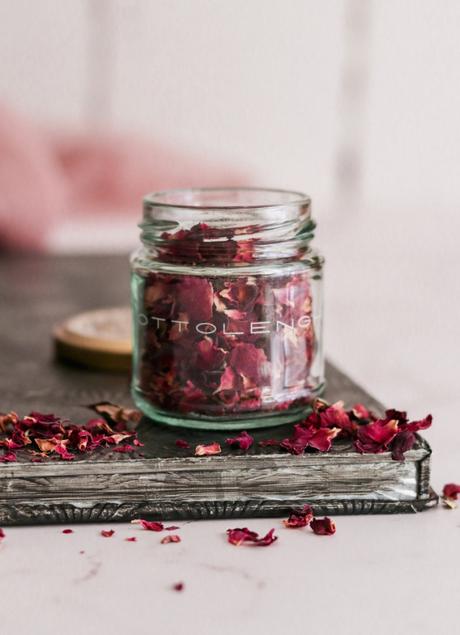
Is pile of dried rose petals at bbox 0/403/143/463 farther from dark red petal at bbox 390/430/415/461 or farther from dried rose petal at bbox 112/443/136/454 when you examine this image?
dark red petal at bbox 390/430/415/461

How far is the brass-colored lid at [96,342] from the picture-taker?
0.92 metres

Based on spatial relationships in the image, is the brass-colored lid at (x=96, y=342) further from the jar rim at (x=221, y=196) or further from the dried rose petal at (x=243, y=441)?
the dried rose petal at (x=243, y=441)

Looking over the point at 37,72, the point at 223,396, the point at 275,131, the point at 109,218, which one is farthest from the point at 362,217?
the point at 223,396

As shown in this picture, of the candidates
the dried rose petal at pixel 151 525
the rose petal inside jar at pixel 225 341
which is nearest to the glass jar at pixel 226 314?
the rose petal inside jar at pixel 225 341

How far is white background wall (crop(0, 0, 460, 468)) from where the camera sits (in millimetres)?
3652

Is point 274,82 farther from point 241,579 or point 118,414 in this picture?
point 241,579

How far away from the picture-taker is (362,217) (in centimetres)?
255

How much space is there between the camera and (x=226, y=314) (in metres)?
0.67

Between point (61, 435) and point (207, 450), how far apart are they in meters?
0.11

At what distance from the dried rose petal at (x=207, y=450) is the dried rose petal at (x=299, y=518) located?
0.06m

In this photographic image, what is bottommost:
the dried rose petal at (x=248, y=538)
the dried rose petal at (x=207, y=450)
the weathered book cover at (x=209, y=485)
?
the dried rose petal at (x=248, y=538)

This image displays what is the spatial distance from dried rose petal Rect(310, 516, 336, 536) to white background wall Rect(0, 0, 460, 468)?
105 inches

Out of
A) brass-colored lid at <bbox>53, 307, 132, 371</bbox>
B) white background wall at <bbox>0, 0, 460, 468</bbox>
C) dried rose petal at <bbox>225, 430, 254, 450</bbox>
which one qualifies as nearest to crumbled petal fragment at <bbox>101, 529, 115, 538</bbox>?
dried rose petal at <bbox>225, 430, 254, 450</bbox>

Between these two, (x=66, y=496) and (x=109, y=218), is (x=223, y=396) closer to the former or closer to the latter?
(x=66, y=496)
